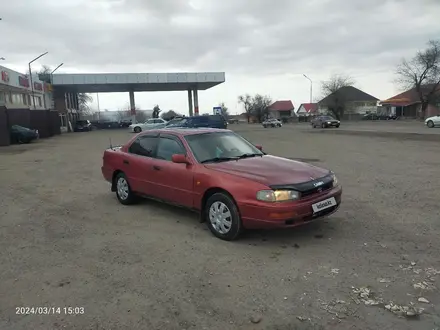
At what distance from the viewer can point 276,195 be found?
15.2ft

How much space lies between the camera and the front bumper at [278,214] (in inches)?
182

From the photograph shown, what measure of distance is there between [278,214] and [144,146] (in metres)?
3.17

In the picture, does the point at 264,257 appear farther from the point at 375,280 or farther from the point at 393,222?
the point at 393,222

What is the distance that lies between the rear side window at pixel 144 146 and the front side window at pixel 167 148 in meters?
0.17

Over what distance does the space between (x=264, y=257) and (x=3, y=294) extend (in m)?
2.75

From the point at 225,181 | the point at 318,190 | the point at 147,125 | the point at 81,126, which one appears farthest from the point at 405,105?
the point at 225,181

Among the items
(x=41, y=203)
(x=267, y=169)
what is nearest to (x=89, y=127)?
(x=41, y=203)

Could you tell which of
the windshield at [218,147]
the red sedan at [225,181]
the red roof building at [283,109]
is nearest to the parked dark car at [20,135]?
the red sedan at [225,181]

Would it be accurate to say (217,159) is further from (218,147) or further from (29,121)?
(29,121)

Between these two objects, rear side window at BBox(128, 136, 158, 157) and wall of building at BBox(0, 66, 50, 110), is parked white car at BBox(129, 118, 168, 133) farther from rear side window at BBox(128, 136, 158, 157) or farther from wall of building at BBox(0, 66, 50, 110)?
rear side window at BBox(128, 136, 158, 157)

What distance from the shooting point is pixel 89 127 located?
2112 inches

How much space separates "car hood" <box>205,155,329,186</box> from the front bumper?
0.93 feet

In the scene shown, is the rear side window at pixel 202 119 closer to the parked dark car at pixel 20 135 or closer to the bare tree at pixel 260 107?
the parked dark car at pixel 20 135

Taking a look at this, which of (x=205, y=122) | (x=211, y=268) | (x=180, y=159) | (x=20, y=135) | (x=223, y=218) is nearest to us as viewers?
(x=211, y=268)
